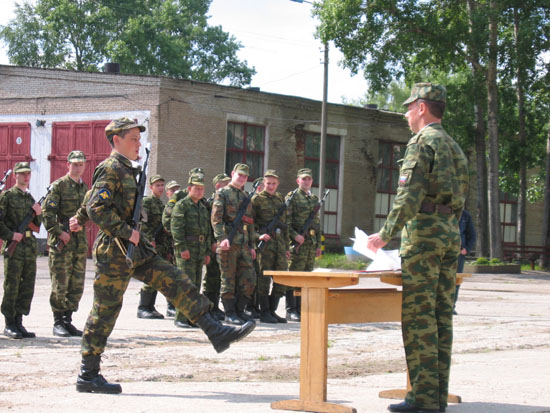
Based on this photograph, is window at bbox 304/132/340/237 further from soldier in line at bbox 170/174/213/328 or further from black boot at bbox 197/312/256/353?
black boot at bbox 197/312/256/353

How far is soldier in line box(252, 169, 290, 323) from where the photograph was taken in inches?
505

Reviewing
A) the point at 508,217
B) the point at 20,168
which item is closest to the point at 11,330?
the point at 20,168

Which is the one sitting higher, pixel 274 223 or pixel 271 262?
pixel 274 223

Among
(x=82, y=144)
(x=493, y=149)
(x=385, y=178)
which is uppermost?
(x=493, y=149)

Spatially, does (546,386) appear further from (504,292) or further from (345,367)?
(504,292)

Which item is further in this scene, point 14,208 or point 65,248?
point 14,208

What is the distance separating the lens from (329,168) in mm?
36000

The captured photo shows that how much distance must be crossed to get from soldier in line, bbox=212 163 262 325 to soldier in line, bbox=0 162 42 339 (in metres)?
2.47

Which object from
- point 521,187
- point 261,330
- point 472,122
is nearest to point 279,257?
point 261,330

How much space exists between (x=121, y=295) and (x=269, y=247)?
5.98 metres

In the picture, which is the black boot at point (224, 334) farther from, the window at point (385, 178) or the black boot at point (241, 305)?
the window at point (385, 178)

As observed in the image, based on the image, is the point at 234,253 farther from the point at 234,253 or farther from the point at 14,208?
the point at 14,208

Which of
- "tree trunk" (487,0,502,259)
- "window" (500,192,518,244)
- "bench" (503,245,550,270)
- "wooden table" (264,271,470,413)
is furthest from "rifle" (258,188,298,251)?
"window" (500,192,518,244)

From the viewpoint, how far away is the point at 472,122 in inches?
1357
